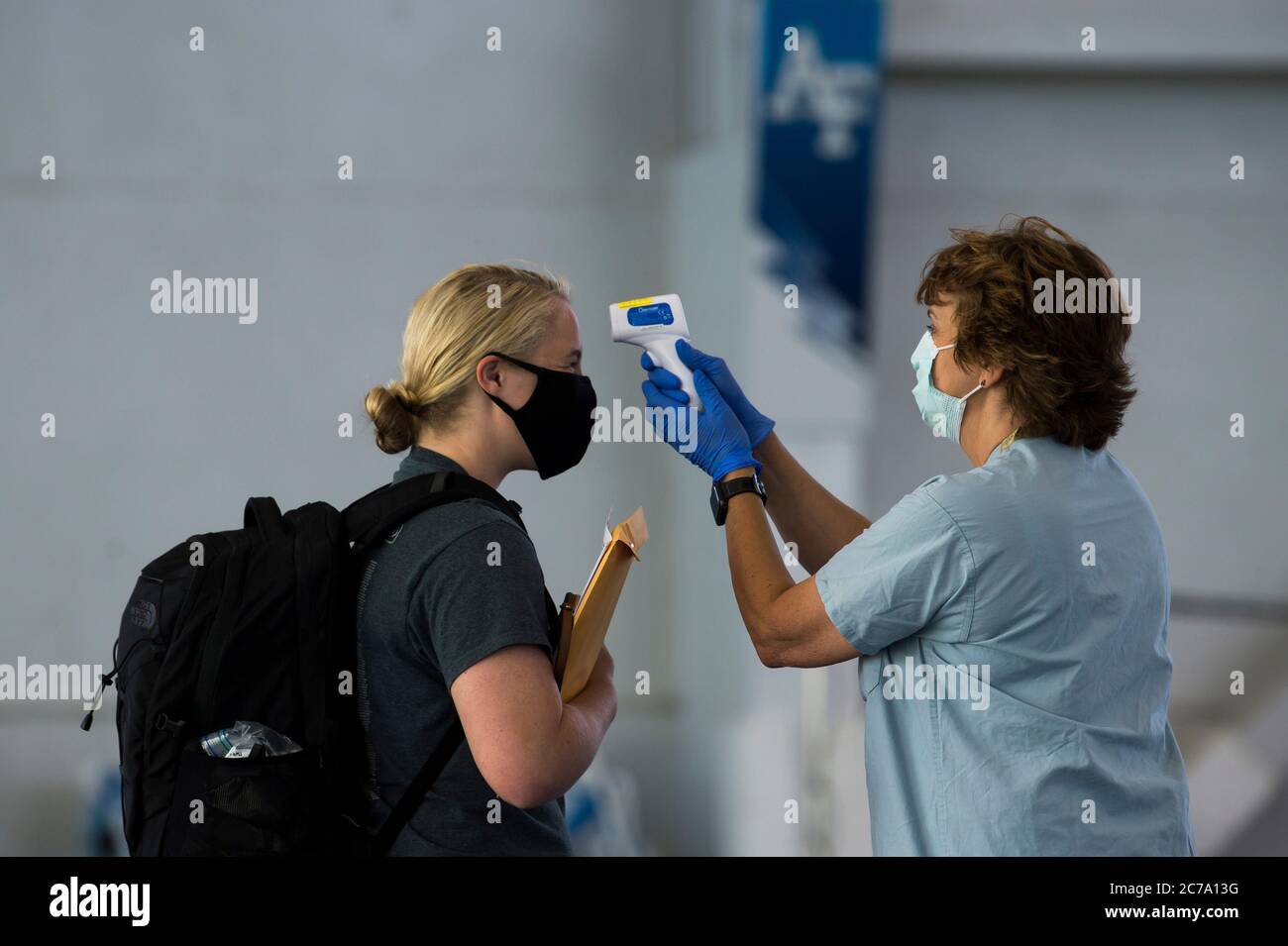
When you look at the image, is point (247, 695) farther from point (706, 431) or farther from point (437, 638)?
point (706, 431)

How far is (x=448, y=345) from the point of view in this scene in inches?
62.9

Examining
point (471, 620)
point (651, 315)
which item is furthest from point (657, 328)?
point (471, 620)

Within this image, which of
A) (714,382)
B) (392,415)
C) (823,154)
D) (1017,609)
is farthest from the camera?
(823,154)

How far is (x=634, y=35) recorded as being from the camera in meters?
4.36

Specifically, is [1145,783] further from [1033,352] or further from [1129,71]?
[1129,71]

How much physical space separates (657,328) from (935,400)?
491 mm

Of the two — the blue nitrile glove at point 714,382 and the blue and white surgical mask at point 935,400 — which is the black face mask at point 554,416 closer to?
the blue nitrile glove at point 714,382

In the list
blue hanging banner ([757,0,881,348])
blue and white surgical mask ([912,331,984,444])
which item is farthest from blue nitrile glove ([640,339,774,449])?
blue hanging banner ([757,0,881,348])

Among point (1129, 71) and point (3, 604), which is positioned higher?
point (1129, 71)

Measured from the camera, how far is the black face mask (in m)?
1.64

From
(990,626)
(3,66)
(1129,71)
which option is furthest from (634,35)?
(990,626)

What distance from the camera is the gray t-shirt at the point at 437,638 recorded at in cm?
137

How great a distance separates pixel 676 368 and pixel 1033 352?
617 millimetres

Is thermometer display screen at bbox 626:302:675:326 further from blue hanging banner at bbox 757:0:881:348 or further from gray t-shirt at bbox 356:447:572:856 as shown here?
blue hanging banner at bbox 757:0:881:348
